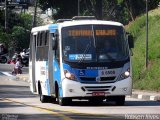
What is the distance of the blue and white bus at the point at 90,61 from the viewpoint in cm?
2498

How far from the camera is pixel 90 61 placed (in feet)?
82.5

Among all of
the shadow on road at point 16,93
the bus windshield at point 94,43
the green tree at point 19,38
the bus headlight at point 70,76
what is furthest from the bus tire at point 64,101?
the green tree at point 19,38

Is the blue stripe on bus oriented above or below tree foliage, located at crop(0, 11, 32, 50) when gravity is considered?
above

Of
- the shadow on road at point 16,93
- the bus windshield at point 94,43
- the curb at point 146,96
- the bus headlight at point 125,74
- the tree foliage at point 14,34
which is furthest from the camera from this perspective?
the tree foliage at point 14,34

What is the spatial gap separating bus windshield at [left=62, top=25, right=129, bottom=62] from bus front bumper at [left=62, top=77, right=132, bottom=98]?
78cm

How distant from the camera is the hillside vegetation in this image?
3703cm

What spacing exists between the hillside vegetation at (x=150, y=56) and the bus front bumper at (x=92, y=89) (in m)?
10.2

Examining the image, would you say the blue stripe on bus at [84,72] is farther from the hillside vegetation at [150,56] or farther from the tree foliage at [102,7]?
the tree foliage at [102,7]

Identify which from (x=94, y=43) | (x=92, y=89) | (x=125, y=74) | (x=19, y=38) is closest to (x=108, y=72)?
(x=125, y=74)

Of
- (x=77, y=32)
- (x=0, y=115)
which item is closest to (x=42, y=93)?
(x=77, y=32)

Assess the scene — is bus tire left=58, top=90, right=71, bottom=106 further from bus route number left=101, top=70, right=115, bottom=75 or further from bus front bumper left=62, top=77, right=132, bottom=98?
bus route number left=101, top=70, right=115, bottom=75

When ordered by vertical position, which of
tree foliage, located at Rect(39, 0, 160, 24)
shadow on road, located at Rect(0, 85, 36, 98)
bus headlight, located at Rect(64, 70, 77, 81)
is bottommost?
shadow on road, located at Rect(0, 85, 36, 98)

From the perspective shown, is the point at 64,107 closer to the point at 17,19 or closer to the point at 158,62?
the point at 158,62

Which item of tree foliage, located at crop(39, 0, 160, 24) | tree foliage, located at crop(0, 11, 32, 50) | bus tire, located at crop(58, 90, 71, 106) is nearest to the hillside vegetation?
bus tire, located at crop(58, 90, 71, 106)
